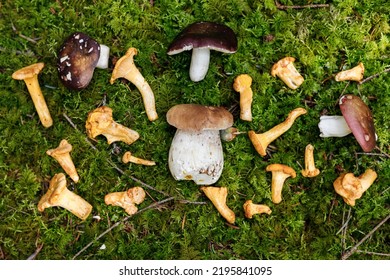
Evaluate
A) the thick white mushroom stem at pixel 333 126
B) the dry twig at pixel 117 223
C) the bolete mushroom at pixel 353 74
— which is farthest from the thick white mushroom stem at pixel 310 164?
the dry twig at pixel 117 223

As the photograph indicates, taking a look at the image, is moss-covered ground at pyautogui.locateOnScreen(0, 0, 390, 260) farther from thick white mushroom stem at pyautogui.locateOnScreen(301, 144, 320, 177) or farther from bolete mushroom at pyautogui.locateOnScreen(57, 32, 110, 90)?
bolete mushroom at pyautogui.locateOnScreen(57, 32, 110, 90)

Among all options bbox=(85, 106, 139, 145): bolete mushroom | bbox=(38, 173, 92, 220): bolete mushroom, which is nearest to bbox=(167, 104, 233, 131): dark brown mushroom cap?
bbox=(85, 106, 139, 145): bolete mushroom

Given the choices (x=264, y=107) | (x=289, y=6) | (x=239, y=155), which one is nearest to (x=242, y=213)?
(x=239, y=155)

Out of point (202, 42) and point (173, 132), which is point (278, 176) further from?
point (202, 42)

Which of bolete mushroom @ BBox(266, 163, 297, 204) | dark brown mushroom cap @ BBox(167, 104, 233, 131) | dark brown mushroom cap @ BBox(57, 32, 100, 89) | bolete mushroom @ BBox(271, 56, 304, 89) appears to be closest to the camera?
dark brown mushroom cap @ BBox(167, 104, 233, 131)

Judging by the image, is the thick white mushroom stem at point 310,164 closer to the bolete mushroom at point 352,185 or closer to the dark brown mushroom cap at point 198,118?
the bolete mushroom at point 352,185

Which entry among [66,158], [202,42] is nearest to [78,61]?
[66,158]
